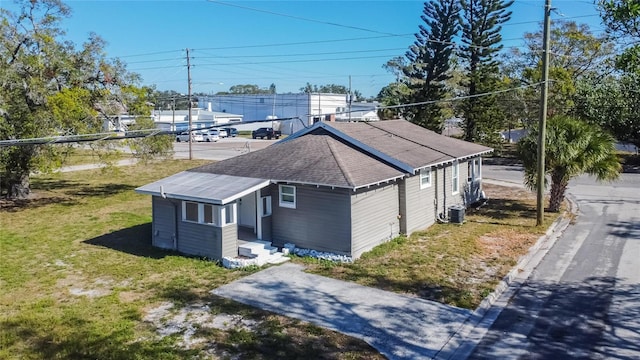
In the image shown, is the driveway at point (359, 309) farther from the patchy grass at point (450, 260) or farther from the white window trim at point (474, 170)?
the white window trim at point (474, 170)

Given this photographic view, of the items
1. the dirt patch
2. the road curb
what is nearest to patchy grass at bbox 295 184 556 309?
the road curb

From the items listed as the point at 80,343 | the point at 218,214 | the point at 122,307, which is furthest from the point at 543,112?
the point at 80,343

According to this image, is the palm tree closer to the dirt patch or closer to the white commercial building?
the dirt patch

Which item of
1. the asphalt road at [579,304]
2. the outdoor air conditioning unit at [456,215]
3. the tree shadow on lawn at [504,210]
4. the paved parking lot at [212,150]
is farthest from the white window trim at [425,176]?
the paved parking lot at [212,150]

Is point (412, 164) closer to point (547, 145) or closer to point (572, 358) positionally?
point (547, 145)

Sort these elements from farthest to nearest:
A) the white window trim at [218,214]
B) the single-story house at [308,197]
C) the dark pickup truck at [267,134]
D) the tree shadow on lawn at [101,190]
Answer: the dark pickup truck at [267,134], the tree shadow on lawn at [101,190], the single-story house at [308,197], the white window trim at [218,214]

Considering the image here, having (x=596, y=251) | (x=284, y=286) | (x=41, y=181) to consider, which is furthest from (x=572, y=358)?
(x=41, y=181)
